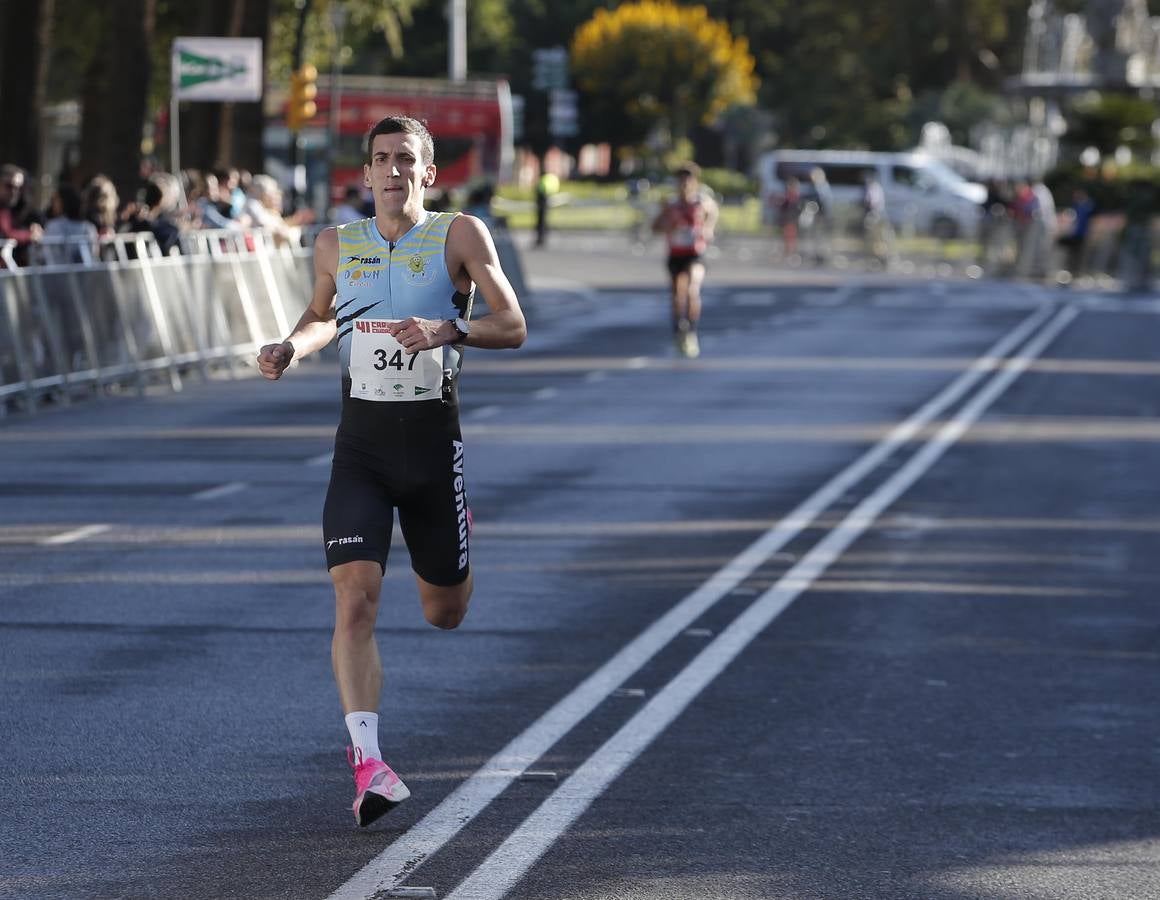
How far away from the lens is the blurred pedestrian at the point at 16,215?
19.6 m

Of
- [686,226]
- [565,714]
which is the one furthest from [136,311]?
[565,714]

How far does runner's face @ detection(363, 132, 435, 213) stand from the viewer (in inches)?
267

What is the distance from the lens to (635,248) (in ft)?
196

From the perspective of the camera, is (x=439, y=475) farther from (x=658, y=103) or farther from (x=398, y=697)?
(x=658, y=103)

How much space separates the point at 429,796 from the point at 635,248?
53.2m

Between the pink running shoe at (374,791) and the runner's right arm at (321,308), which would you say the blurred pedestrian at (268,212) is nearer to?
the runner's right arm at (321,308)

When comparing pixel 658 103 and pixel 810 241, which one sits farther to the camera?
pixel 658 103

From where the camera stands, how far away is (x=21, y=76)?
1217 inches

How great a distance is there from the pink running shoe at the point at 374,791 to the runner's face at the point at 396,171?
1.49m

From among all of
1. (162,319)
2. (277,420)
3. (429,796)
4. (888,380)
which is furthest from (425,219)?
(888,380)

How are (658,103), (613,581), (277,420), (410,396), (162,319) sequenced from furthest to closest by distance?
1. (658,103)
2. (162,319)
3. (277,420)
4. (613,581)
5. (410,396)

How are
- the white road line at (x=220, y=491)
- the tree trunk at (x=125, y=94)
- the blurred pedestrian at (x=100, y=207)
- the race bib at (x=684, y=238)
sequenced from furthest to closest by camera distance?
the tree trunk at (x=125, y=94)
the race bib at (x=684, y=238)
the blurred pedestrian at (x=100, y=207)
the white road line at (x=220, y=491)

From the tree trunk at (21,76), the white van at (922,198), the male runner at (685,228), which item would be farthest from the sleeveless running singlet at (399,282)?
the white van at (922,198)

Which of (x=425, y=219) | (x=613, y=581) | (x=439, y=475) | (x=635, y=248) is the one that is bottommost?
(x=635, y=248)
